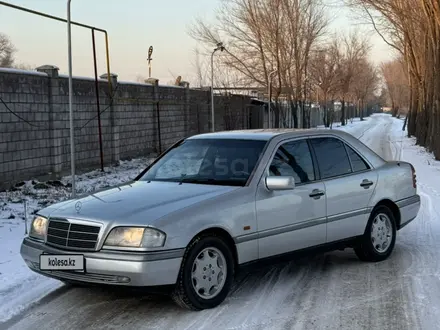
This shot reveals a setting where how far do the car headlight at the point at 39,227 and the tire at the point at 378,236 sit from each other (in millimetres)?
3472

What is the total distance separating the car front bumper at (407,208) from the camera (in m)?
6.86

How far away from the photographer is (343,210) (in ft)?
19.8

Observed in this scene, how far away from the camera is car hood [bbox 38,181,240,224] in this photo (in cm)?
456

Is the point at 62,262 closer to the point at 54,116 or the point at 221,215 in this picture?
the point at 221,215

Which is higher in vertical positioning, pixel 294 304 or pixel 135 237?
pixel 135 237

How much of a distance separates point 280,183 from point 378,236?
2.01 metres

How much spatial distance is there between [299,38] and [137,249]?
33462 millimetres

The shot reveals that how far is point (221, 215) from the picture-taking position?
4820 millimetres

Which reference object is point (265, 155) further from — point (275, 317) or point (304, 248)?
point (275, 317)

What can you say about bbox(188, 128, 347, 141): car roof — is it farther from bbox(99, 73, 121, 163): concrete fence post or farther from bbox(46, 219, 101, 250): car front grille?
bbox(99, 73, 121, 163): concrete fence post

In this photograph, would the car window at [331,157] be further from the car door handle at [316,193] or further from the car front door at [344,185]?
the car door handle at [316,193]

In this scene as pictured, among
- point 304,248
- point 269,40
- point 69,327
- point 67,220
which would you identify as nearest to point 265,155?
point 304,248

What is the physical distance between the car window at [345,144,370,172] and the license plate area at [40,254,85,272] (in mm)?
3337

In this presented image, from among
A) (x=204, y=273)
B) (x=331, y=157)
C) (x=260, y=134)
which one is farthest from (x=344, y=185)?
(x=204, y=273)
